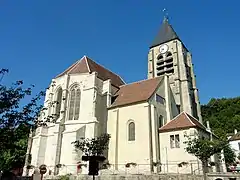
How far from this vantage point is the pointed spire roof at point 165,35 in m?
43.7

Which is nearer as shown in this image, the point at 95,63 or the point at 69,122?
the point at 69,122

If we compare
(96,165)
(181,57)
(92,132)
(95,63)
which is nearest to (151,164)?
(92,132)

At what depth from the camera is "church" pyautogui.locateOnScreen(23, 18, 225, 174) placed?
25000 mm

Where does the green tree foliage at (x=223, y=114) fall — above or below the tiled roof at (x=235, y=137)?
above

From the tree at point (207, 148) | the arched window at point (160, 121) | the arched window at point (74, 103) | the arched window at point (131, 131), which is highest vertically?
the arched window at point (74, 103)

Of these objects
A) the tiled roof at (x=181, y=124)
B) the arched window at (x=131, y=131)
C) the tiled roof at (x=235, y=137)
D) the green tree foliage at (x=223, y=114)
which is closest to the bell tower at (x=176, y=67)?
the tiled roof at (x=181, y=124)

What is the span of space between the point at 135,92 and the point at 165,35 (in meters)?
18.7

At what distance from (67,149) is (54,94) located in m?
8.32

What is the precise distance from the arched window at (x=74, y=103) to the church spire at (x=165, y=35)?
20.6 meters

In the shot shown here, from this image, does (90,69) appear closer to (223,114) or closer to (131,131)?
(131,131)

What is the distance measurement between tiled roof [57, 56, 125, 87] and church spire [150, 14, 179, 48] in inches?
456

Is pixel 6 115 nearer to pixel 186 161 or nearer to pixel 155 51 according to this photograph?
pixel 186 161

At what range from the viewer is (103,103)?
3095 cm

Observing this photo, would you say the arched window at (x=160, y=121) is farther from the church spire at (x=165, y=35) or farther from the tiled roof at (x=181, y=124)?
the church spire at (x=165, y=35)
